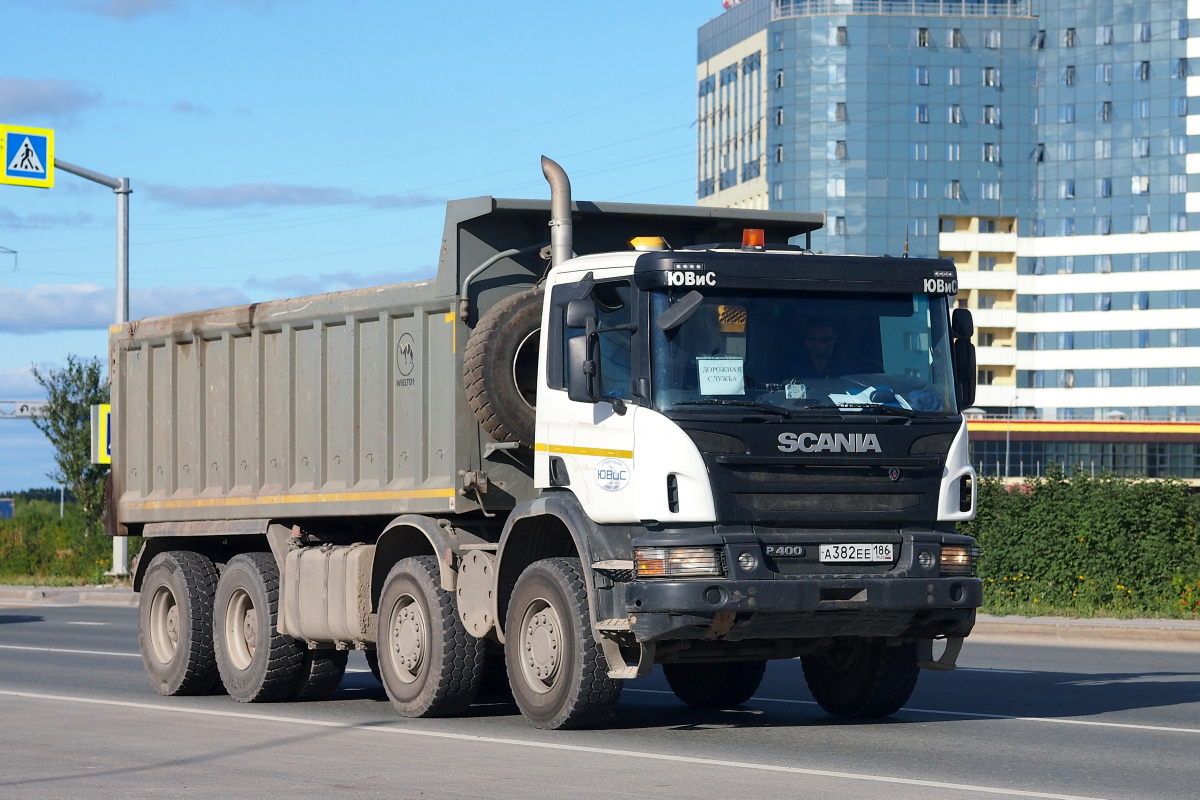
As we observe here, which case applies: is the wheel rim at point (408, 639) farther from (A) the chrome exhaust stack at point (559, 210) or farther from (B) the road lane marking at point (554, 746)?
(A) the chrome exhaust stack at point (559, 210)

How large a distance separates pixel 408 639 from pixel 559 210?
3.07 m

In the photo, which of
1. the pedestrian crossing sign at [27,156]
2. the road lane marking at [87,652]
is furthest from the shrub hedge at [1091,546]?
the pedestrian crossing sign at [27,156]

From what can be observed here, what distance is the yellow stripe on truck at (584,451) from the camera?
10.5 metres

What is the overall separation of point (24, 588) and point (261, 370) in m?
21.8

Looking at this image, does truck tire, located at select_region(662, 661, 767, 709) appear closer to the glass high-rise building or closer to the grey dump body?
the grey dump body

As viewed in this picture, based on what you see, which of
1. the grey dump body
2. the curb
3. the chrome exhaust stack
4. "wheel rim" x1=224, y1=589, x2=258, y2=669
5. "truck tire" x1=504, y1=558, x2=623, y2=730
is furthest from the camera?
the curb

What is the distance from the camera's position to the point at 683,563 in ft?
33.4

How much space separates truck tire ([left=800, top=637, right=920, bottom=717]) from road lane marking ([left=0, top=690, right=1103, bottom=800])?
85.0 inches

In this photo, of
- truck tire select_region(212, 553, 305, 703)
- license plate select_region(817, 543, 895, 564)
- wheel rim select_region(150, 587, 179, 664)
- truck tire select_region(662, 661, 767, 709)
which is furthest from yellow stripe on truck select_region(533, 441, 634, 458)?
wheel rim select_region(150, 587, 179, 664)

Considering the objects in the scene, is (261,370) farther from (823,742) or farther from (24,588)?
(24,588)

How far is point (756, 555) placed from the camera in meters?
10.3

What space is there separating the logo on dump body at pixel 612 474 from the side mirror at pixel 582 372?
38 centimetres

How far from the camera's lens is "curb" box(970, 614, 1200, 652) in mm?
20391

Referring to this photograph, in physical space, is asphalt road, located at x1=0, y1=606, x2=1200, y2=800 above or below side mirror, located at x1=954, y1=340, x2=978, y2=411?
below
